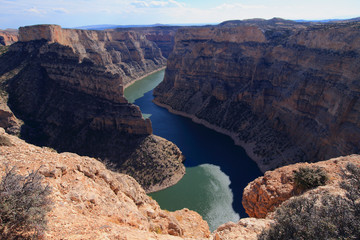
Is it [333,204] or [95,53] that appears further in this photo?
[95,53]

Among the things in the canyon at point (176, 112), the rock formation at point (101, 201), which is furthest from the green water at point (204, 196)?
the rock formation at point (101, 201)

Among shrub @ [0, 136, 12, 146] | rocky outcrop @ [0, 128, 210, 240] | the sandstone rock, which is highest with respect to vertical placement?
shrub @ [0, 136, 12, 146]

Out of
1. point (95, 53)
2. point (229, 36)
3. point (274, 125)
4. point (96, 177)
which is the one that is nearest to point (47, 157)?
point (96, 177)

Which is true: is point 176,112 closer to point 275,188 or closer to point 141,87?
point 141,87

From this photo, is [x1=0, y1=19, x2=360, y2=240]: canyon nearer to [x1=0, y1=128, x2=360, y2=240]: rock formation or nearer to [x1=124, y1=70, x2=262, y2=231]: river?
[x1=0, y1=128, x2=360, y2=240]: rock formation

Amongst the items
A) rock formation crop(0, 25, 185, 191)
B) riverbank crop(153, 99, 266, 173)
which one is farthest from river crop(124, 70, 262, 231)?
rock formation crop(0, 25, 185, 191)

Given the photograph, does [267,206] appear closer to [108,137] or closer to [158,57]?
[108,137]
